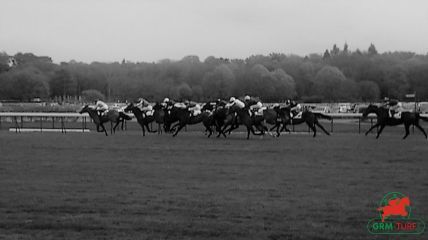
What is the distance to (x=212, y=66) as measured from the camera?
129 m

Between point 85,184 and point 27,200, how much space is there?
6.00 feet

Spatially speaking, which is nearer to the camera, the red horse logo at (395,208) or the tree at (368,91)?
the red horse logo at (395,208)

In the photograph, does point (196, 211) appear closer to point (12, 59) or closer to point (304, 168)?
point (304, 168)

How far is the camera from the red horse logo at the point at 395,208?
28.3ft

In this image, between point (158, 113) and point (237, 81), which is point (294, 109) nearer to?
point (158, 113)

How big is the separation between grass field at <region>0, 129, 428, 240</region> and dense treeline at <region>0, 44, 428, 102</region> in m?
77.7

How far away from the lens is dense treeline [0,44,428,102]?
99812 millimetres

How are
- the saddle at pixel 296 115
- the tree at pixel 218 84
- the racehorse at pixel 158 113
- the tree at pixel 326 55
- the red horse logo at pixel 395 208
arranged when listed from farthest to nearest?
the tree at pixel 326 55 < the tree at pixel 218 84 < the racehorse at pixel 158 113 < the saddle at pixel 296 115 < the red horse logo at pixel 395 208

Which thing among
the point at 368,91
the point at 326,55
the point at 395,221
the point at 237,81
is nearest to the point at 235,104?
the point at 395,221

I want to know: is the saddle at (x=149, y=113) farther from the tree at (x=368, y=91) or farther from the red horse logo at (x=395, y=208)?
the tree at (x=368, y=91)

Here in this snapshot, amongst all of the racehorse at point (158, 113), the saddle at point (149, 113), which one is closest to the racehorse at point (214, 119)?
the racehorse at point (158, 113)

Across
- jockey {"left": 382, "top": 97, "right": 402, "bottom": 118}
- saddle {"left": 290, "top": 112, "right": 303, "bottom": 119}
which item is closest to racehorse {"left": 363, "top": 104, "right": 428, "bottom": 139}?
jockey {"left": 382, "top": 97, "right": 402, "bottom": 118}

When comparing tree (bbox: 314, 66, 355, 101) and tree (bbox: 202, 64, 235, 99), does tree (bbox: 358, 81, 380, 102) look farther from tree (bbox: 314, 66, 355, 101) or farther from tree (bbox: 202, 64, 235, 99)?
tree (bbox: 202, 64, 235, 99)

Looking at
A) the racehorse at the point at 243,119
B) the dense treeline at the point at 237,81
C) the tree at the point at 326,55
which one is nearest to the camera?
the racehorse at the point at 243,119
